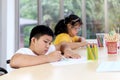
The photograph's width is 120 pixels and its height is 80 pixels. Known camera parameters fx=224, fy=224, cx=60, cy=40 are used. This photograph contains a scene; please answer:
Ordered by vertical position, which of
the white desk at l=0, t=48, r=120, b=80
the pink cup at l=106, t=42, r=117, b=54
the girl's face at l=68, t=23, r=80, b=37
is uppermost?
the girl's face at l=68, t=23, r=80, b=37

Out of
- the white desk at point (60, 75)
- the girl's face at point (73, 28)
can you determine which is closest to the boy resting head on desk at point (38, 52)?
the white desk at point (60, 75)

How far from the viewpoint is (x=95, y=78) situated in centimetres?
105

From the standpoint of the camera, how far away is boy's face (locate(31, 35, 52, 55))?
5.45 feet

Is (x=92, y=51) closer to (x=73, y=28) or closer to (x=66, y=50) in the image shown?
(x=66, y=50)

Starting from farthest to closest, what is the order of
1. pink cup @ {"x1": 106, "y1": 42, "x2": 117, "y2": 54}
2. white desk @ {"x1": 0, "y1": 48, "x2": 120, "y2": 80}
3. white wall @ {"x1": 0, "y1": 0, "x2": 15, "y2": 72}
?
1. white wall @ {"x1": 0, "y1": 0, "x2": 15, "y2": 72}
2. pink cup @ {"x1": 106, "y1": 42, "x2": 117, "y2": 54}
3. white desk @ {"x1": 0, "y1": 48, "x2": 120, "y2": 80}

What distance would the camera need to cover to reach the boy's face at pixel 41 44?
65.4 inches

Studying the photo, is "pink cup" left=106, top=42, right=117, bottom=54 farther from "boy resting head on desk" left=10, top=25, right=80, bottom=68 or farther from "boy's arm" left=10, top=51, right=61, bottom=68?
"boy's arm" left=10, top=51, right=61, bottom=68

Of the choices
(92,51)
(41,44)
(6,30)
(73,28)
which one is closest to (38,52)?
(41,44)

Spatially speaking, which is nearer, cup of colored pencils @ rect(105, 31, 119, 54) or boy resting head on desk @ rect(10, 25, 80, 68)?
boy resting head on desk @ rect(10, 25, 80, 68)

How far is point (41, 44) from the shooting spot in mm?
1662

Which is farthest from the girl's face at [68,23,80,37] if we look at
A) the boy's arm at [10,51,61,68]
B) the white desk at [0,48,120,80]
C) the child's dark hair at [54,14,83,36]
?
the white desk at [0,48,120,80]

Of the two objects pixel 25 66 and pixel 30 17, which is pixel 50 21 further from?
pixel 25 66

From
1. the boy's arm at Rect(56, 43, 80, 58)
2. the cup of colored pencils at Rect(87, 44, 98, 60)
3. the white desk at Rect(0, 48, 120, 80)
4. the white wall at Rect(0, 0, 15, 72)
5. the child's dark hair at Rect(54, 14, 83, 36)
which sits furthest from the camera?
the white wall at Rect(0, 0, 15, 72)

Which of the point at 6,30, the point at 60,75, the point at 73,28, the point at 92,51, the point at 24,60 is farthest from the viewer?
the point at 6,30
